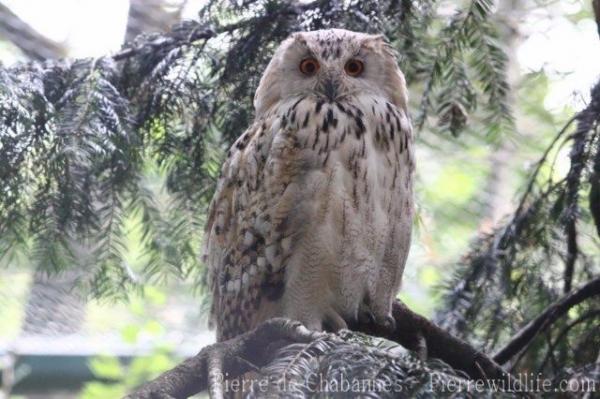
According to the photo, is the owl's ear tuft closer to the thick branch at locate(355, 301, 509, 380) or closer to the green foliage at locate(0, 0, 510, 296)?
the green foliage at locate(0, 0, 510, 296)

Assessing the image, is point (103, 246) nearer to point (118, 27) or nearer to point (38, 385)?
point (118, 27)

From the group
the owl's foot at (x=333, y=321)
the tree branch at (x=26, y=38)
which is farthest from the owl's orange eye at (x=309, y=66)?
the tree branch at (x=26, y=38)

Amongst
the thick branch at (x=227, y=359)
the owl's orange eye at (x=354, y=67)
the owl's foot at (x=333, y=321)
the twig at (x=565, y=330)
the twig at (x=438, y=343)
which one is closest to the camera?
the thick branch at (x=227, y=359)

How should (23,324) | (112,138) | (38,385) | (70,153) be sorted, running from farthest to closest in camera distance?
(38,385) < (23,324) < (112,138) < (70,153)

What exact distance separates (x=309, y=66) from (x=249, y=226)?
0.39m

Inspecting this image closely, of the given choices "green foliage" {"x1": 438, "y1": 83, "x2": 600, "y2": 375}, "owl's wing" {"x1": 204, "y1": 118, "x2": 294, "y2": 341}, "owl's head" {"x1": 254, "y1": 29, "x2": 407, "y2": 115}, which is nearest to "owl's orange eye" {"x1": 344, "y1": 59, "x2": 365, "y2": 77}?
"owl's head" {"x1": 254, "y1": 29, "x2": 407, "y2": 115}

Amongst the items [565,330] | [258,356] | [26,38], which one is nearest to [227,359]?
[258,356]

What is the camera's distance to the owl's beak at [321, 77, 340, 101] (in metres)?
2.03

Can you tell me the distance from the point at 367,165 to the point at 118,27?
1.24 m

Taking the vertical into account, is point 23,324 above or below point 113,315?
above

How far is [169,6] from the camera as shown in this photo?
9.69 ft

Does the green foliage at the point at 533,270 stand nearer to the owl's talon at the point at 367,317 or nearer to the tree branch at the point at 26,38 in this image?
the owl's talon at the point at 367,317

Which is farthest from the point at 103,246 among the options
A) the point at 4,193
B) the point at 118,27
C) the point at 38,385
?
the point at 38,385

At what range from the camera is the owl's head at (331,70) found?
2.03 meters
